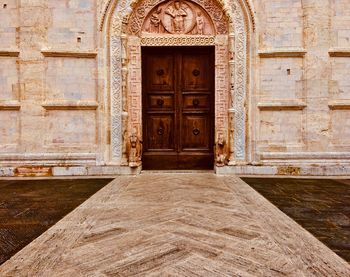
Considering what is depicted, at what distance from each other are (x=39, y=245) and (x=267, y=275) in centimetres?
166

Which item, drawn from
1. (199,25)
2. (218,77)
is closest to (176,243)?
(218,77)

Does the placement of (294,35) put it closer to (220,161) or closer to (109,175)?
(220,161)

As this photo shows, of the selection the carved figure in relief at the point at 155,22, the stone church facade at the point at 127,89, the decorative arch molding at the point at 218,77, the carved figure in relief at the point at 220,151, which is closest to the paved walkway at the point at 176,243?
the carved figure in relief at the point at 220,151

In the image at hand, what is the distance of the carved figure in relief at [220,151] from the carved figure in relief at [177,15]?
2.47m

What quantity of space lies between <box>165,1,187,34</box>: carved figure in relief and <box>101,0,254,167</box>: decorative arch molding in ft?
2.43

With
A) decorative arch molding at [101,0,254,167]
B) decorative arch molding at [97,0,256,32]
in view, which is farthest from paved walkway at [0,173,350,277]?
decorative arch molding at [97,0,256,32]

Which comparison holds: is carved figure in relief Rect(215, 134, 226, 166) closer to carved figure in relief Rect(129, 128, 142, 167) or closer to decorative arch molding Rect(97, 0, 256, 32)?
carved figure in relief Rect(129, 128, 142, 167)

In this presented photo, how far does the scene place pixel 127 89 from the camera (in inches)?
243

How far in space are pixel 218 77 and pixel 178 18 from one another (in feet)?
5.05

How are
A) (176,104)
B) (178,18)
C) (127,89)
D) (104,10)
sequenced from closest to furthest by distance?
(104,10)
(127,89)
(178,18)
(176,104)

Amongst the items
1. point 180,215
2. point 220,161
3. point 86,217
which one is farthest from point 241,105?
point 86,217

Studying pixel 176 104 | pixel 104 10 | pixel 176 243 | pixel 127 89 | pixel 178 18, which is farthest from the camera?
pixel 176 104

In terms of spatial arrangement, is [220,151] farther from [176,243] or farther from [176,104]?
[176,243]

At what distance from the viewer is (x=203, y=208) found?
3.27 metres
